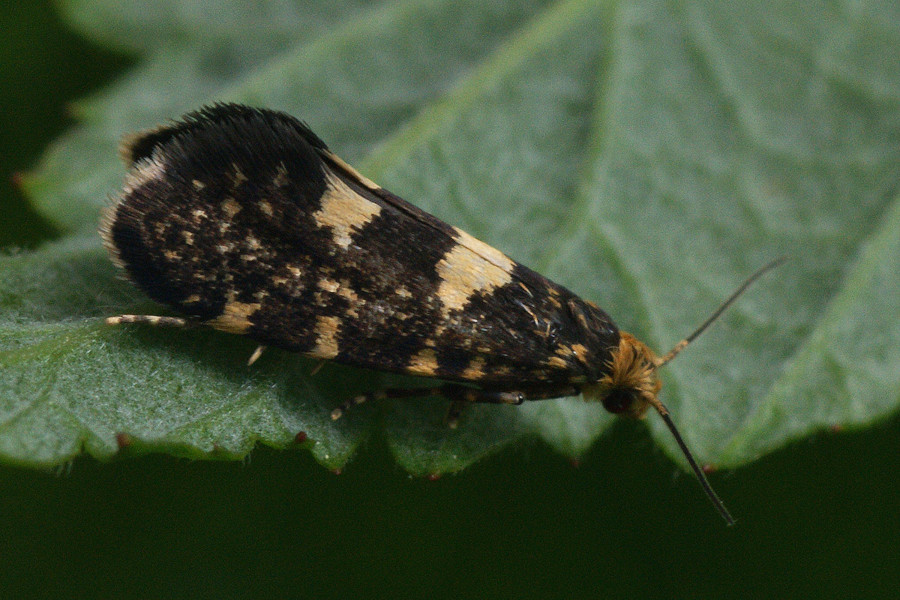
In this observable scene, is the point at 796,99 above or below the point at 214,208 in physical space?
below

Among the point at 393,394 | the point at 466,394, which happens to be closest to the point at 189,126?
the point at 393,394

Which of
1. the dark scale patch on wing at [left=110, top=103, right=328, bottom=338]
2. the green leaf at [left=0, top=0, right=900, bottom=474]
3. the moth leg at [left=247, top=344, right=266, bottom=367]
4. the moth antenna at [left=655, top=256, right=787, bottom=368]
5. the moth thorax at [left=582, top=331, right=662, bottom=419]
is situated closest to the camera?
the dark scale patch on wing at [left=110, top=103, right=328, bottom=338]

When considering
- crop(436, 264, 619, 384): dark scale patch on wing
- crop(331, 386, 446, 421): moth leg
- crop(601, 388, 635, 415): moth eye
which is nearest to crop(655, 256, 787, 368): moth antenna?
crop(601, 388, 635, 415): moth eye

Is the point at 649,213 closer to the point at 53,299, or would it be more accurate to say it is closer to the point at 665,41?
the point at 665,41

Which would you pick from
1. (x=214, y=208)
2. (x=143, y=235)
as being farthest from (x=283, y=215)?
(x=143, y=235)

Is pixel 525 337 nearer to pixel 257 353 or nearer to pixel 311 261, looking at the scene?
pixel 311 261

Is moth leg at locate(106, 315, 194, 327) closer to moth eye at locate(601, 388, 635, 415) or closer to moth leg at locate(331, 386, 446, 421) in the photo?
moth leg at locate(331, 386, 446, 421)

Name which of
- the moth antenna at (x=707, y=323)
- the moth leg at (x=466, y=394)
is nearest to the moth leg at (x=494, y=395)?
the moth leg at (x=466, y=394)
